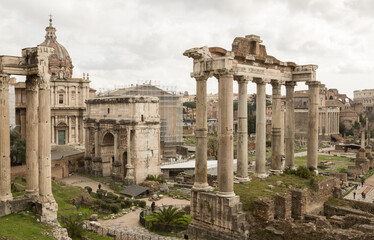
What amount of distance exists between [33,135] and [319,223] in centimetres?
1362

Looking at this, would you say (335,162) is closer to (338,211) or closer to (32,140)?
(338,211)

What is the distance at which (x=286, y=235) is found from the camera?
14547mm

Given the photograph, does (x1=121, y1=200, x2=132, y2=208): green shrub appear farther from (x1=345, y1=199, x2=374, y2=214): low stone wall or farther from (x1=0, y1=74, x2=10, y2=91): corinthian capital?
(x1=345, y1=199, x2=374, y2=214): low stone wall

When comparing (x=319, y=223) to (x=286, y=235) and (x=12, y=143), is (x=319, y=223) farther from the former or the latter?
(x=12, y=143)

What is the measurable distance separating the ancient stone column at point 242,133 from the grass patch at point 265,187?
2.39 feet

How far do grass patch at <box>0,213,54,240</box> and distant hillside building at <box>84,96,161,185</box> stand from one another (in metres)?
19.2

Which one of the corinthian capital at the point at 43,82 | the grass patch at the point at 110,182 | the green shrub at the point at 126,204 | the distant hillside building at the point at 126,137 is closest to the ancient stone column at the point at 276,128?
the green shrub at the point at 126,204

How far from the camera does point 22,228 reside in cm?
1449

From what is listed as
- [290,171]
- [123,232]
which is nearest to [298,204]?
[290,171]

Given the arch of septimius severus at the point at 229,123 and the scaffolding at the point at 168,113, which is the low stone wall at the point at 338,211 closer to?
the arch of septimius severus at the point at 229,123

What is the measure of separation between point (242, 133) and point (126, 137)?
65.4 ft

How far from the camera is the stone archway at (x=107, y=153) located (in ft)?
131

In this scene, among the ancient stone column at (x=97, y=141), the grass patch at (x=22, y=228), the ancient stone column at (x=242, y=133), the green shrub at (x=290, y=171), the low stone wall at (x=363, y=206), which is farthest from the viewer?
the ancient stone column at (x=97, y=141)

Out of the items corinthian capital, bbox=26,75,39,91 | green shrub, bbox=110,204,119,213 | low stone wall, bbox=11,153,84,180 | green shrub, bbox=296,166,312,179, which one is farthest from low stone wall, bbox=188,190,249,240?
low stone wall, bbox=11,153,84,180
